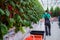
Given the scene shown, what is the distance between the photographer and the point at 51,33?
5688 millimetres

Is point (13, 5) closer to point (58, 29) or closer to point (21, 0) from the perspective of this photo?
point (21, 0)

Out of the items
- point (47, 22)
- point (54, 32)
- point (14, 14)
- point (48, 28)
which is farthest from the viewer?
point (54, 32)

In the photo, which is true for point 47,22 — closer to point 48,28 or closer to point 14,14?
point 48,28

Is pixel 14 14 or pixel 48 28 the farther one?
pixel 48 28

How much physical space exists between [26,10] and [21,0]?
0.27 feet

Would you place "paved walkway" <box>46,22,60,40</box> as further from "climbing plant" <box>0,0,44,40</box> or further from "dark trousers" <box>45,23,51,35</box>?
"climbing plant" <box>0,0,44,40</box>

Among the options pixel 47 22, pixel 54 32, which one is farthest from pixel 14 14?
pixel 54 32

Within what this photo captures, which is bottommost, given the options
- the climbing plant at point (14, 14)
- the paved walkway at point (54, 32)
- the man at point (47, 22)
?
the paved walkway at point (54, 32)

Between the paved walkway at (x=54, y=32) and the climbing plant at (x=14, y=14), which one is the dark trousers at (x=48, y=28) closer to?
the paved walkway at (x=54, y=32)

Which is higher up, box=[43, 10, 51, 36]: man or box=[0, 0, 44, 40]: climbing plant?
box=[0, 0, 44, 40]: climbing plant

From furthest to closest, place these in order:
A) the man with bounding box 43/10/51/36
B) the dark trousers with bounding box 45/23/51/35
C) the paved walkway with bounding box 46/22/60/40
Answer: the paved walkway with bounding box 46/22/60/40
the dark trousers with bounding box 45/23/51/35
the man with bounding box 43/10/51/36

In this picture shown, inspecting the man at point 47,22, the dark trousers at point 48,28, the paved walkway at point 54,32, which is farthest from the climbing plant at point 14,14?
the paved walkway at point 54,32

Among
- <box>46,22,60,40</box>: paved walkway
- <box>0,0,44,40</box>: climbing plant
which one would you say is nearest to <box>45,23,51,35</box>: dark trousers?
<box>46,22,60,40</box>: paved walkway

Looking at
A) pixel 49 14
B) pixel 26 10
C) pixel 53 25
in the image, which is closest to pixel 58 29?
pixel 53 25
